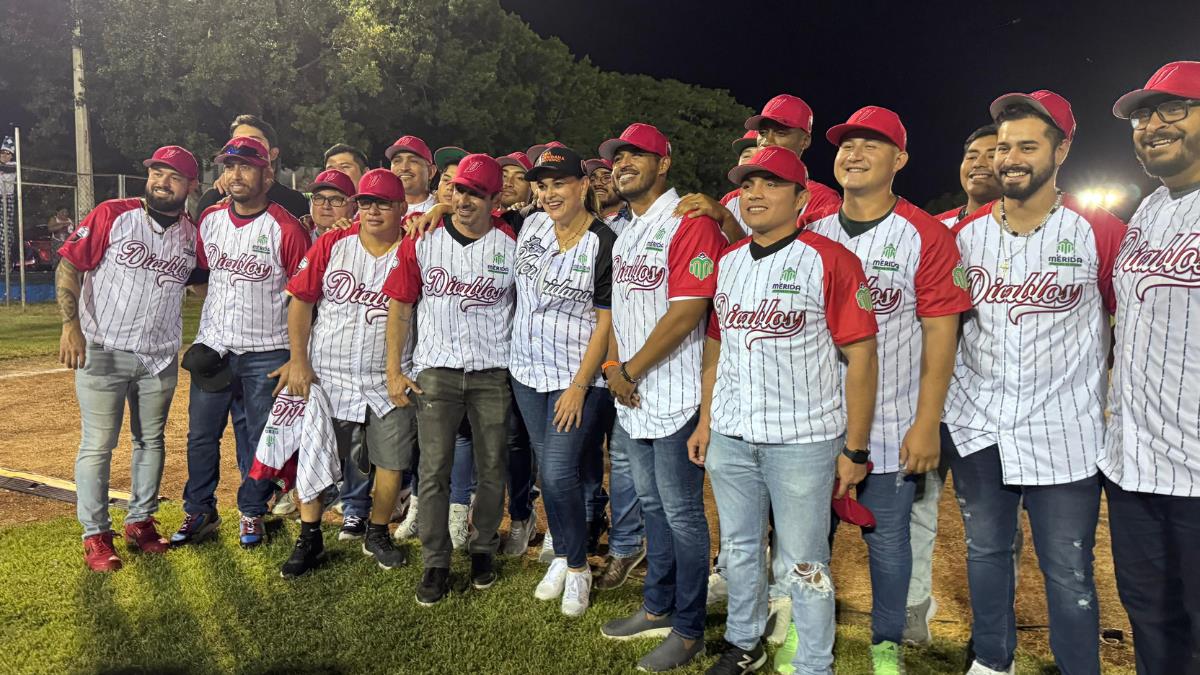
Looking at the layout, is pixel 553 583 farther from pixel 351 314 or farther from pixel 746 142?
pixel 746 142

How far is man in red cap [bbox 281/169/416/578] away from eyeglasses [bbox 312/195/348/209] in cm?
52

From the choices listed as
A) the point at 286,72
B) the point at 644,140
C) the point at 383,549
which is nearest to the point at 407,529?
the point at 383,549

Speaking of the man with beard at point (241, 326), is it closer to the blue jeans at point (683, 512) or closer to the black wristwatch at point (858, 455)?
the blue jeans at point (683, 512)

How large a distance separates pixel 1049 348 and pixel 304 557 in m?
3.78

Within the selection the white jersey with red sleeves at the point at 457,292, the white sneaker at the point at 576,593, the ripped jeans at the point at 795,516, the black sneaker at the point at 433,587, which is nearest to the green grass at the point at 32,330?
the white jersey with red sleeves at the point at 457,292

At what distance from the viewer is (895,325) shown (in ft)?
10.4

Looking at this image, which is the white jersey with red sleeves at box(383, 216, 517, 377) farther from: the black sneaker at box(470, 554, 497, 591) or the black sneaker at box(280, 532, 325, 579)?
the black sneaker at box(280, 532, 325, 579)

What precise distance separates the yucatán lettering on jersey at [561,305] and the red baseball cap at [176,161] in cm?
227

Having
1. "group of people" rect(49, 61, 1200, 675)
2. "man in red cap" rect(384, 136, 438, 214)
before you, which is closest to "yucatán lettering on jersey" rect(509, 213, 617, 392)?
"group of people" rect(49, 61, 1200, 675)

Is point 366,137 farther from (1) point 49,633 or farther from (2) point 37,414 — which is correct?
(1) point 49,633

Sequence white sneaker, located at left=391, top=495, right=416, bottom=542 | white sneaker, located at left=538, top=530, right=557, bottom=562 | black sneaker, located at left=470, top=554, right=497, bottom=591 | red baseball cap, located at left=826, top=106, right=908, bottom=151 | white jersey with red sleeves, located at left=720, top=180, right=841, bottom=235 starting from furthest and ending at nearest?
white sneaker, located at left=391, top=495, right=416, bottom=542 → white sneaker, located at left=538, top=530, right=557, bottom=562 → black sneaker, located at left=470, top=554, right=497, bottom=591 → white jersey with red sleeves, located at left=720, top=180, right=841, bottom=235 → red baseball cap, located at left=826, top=106, right=908, bottom=151

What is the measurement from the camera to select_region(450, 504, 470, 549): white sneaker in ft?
16.3

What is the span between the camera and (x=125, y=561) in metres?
4.57

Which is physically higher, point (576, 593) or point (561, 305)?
point (561, 305)
